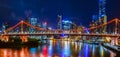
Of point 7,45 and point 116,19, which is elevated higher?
point 116,19

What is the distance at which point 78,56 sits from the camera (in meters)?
49.6

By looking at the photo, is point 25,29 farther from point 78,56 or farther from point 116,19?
point 78,56

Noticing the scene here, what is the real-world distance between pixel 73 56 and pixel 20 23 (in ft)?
127

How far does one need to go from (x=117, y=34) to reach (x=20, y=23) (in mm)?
27344

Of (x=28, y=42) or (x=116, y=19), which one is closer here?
(x=116, y=19)

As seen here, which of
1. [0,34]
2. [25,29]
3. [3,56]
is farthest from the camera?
[25,29]

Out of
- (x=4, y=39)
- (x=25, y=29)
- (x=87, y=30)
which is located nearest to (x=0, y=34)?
(x=4, y=39)

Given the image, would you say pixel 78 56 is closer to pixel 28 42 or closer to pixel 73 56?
pixel 73 56

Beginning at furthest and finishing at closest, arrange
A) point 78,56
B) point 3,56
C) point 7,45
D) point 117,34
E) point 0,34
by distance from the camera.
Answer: point 0,34, point 7,45, point 117,34, point 78,56, point 3,56

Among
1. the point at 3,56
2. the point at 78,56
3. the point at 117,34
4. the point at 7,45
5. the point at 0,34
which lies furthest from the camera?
the point at 0,34

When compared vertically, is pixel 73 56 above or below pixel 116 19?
below

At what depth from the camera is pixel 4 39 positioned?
78.6 m

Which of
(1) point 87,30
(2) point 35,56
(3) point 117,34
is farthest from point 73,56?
(1) point 87,30

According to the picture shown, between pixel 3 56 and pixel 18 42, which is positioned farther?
pixel 18 42
